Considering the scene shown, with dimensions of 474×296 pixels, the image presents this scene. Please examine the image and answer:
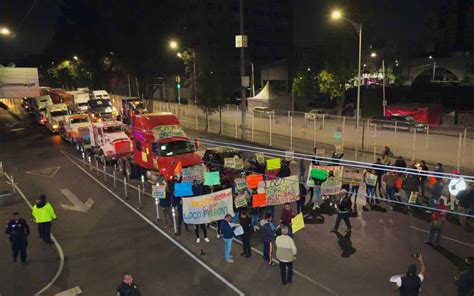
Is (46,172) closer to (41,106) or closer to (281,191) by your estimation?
(281,191)

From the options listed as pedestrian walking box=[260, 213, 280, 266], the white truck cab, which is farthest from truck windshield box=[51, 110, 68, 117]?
pedestrian walking box=[260, 213, 280, 266]

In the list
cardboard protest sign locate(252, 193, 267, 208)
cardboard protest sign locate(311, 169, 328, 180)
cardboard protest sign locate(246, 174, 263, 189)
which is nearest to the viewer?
cardboard protest sign locate(252, 193, 267, 208)

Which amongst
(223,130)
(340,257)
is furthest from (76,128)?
(340,257)

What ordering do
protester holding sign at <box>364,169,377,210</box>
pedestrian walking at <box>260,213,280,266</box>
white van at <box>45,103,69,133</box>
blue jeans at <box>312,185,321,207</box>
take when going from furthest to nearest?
white van at <box>45,103,69,133</box> → blue jeans at <box>312,185,321,207</box> → protester holding sign at <box>364,169,377,210</box> → pedestrian walking at <box>260,213,280,266</box>

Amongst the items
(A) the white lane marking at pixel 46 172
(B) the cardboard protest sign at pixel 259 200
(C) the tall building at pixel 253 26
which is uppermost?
(C) the tall building at pixel 253 26

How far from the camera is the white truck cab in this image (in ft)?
76.2

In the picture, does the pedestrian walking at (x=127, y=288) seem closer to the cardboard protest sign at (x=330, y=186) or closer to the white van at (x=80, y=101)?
the cardboard protest sign at (x=330, y=186)

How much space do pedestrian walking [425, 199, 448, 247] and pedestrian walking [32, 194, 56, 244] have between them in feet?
41.0

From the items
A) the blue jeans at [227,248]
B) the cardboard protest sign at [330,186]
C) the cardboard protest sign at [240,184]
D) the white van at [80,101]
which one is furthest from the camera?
the white van at [80,101]

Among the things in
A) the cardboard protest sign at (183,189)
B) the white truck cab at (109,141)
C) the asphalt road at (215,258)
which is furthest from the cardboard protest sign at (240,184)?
the white truck cab at (109,141)

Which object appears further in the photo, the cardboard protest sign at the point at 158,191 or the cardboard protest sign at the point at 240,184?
the cardboard protest sign at the point at 240,184

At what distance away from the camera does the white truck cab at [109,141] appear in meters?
23.2

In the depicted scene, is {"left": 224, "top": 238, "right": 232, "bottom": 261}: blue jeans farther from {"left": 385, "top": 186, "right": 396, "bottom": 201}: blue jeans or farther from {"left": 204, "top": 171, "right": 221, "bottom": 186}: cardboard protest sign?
{"left": 385, "top": 186, "right": 396, "bottom": 201}: blue jeans

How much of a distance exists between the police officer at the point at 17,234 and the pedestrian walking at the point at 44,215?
1106mm
